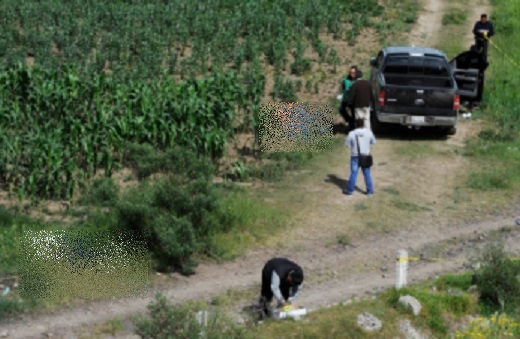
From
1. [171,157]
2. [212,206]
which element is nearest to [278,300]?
[212,206]

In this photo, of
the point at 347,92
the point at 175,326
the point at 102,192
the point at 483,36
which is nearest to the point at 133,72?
the point at 347,92

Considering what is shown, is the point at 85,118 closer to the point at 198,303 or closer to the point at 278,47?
the point at 198,303

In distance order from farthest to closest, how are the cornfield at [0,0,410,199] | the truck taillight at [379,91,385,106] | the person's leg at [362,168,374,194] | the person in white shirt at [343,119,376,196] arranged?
1. the truck taillight at [379,91,385,106]
2. the cornfield at [0,0,410,199]
3. the person's leg at [362,168,374,194]
4. the person in white shirt at [343,119,376,196]

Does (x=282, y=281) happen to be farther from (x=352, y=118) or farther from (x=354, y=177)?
(x=352, y=118)

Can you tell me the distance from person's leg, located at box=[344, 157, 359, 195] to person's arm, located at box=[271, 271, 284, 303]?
6100mm

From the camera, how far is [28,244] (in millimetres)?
16359

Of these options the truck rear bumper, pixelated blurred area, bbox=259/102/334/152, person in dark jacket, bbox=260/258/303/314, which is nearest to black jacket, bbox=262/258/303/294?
person in dark jacket, bbox=260/258/303/314

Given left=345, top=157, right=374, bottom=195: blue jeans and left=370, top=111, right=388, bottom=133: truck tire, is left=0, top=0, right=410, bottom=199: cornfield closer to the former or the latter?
left=370, top=111, right=388, bottom=133: truck tire

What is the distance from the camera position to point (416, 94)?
74.5 feet

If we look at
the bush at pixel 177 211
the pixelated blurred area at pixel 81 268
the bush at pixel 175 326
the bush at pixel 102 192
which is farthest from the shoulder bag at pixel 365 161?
the bush at pixel 175 326

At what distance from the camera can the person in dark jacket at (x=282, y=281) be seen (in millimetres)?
13391

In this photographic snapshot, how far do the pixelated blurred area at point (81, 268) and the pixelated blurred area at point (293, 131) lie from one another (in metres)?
5.86

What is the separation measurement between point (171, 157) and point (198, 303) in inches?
133

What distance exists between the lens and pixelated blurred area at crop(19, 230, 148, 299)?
49.1 ft
